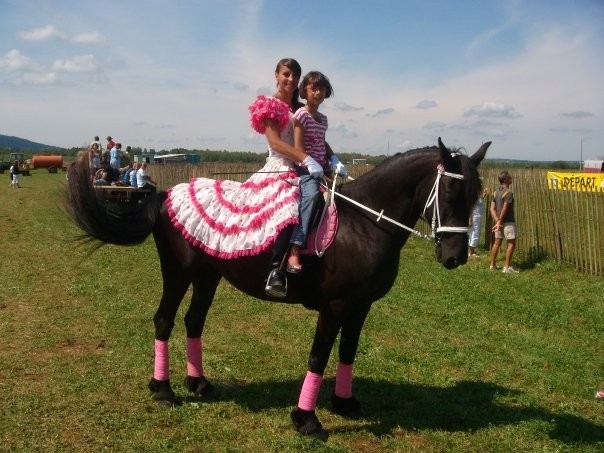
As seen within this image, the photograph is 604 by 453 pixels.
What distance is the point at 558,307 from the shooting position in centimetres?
871

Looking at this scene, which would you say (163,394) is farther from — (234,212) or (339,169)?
(339,169)

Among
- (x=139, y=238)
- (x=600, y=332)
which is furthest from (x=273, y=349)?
(x=600, y=332)

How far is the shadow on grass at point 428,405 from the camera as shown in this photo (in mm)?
4781

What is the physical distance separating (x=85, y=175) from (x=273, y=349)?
3.11 m

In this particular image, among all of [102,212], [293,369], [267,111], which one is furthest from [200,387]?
[267,111]

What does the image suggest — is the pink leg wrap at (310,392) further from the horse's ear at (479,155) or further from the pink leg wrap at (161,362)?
the horse's ear at (479,155)

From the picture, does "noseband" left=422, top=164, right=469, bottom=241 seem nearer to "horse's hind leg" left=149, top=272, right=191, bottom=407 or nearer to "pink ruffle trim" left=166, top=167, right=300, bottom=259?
"pink ruffle trim" left=166, top=167, right=300, bottom=259

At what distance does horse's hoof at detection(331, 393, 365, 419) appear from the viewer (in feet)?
16.4

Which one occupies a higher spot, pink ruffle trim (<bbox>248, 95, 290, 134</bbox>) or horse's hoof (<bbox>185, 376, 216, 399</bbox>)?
pink ruffle trim (<bbox>248, 95, 290, 134</bbox>)

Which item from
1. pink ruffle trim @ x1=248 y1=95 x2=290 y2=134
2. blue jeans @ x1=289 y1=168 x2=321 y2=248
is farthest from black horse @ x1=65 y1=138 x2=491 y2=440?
pink ruffle trim @ x1=248 y1=95 x2=290 y2=134

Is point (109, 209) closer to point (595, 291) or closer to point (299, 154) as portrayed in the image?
point (299, 154)

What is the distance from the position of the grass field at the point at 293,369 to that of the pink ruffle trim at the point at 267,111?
2.21 metres

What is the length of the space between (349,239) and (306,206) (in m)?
0.45

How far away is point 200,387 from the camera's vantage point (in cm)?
538
